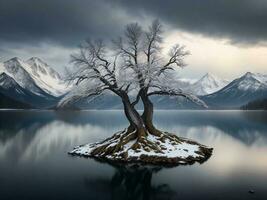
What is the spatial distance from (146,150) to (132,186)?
13.7 m

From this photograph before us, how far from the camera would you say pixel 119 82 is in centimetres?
4731

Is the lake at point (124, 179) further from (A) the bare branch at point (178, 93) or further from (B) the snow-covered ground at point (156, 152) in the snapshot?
(A) the bare branch at point (178, 93)

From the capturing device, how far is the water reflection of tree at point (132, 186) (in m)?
26.4

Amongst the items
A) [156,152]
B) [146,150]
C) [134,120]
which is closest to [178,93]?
[134,120]

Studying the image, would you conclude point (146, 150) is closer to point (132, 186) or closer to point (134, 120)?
point (134, 120)

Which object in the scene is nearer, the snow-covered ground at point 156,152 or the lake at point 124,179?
the lake at point 124,179

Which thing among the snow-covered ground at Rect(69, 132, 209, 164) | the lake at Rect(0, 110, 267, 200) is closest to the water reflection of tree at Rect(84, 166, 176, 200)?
the lake at Rect(0, 110, 267, 200)

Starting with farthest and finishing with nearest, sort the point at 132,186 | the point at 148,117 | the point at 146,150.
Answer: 1. the point at 148,117
2. the point at 146,150
3. the point at 132,186

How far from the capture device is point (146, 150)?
4291cm

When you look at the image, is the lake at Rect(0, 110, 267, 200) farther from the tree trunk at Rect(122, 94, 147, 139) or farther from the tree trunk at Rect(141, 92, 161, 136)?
the tree trunk at Rect(141, 92, 161, 136)

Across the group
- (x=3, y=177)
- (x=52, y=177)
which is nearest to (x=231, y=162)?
(x=52, y=177)

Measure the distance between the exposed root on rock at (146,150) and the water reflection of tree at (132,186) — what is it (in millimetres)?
5375

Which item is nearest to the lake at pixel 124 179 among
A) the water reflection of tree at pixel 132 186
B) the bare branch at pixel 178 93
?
the water reflection of tree at pixel 132 186

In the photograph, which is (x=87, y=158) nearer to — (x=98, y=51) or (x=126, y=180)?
(x=126, y=180)
